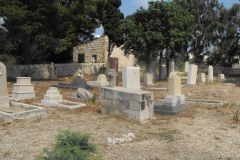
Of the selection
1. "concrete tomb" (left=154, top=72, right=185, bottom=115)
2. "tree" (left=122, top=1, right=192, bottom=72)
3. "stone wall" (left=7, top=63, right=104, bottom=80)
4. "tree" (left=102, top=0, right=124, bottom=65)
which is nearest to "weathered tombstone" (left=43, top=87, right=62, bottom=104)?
"concrete tomb" (left=154, top=72, right=185, bottom=115)

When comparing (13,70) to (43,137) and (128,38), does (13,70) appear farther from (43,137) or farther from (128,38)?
(43,137)

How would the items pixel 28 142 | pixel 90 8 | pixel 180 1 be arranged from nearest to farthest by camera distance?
pixel 28 142, pixel 90 8, pixel 180 1

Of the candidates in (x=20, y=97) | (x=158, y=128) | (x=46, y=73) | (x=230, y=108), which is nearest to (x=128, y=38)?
(x=46, y=73)

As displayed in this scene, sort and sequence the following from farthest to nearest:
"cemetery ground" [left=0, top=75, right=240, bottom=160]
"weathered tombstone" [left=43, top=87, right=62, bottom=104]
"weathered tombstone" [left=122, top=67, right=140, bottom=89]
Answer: "weathered tombstone" [left=122, top=67, right=140, bottom=89] → "weathered tombstone" [left=43, top=87, right=62, bottom=104] → "cemetery ground" [left=0, top=75, right=240, bottom=160]

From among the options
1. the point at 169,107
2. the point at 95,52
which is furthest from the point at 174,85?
the point at 95,52

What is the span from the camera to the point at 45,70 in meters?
28.4

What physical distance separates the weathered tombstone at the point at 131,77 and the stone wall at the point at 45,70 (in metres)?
13.7

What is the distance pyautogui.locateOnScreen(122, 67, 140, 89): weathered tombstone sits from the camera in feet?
46.2

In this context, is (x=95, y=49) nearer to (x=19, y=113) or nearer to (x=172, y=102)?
(x=172, y=102)

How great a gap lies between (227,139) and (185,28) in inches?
705

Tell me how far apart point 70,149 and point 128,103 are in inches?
224

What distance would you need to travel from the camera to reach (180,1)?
3462 centimetres

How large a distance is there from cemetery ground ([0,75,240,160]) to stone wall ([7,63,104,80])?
45.3ft

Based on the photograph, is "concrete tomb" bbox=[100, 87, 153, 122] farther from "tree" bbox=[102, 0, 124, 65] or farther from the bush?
"tree" bbox=[102, 0, 124, 65]
